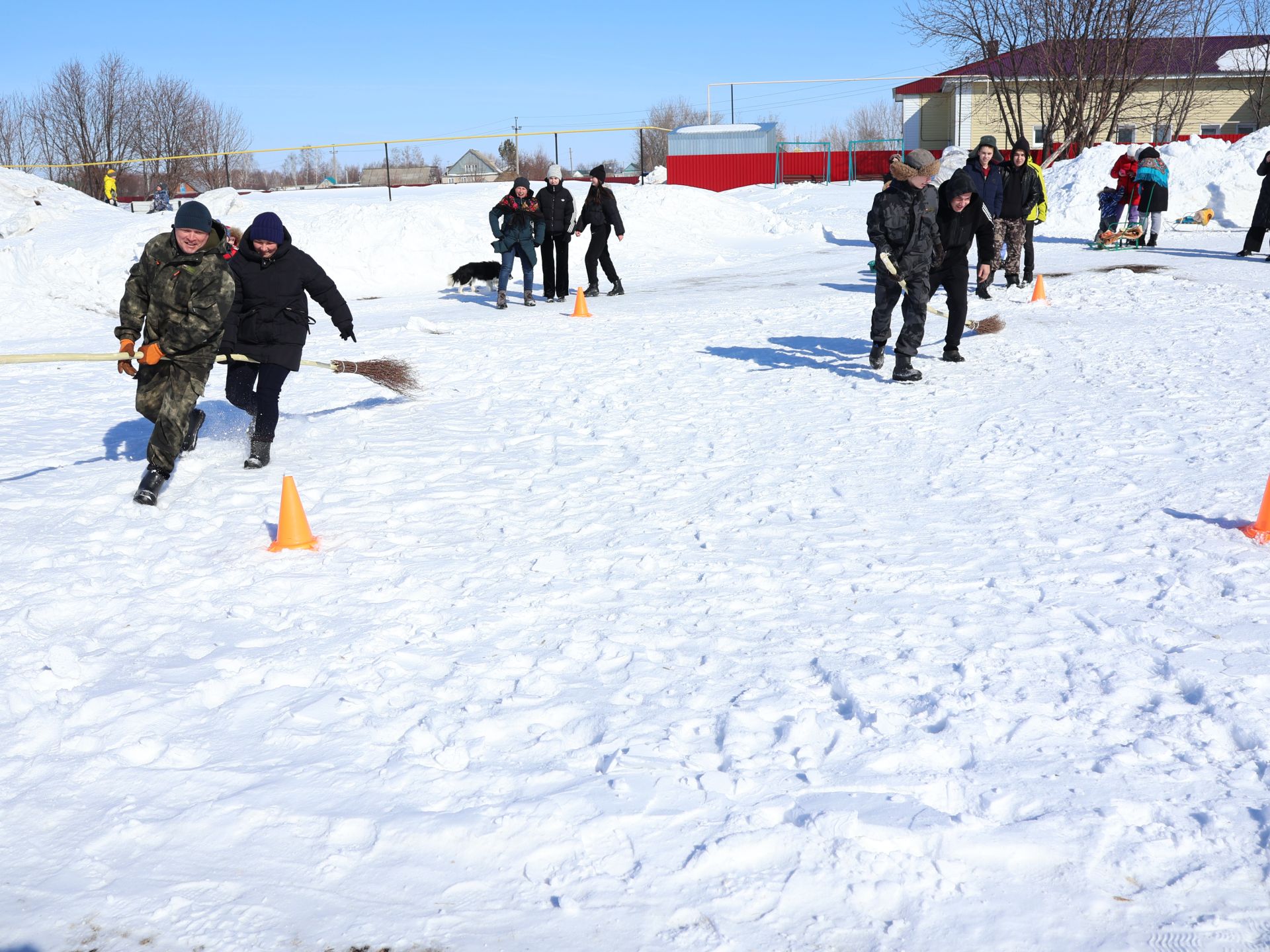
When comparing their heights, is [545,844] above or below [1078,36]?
below

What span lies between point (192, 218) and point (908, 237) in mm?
5277

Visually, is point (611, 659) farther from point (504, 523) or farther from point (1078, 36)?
point (1078, 36)

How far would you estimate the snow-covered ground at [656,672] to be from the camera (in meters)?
2.58

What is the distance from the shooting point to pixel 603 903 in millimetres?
2561

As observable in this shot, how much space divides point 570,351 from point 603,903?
811cm

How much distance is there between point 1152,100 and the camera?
44.4m

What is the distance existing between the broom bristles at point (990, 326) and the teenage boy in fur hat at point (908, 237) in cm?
238

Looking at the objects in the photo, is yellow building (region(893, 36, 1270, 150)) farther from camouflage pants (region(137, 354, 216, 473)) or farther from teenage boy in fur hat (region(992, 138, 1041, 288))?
camouflage pants (region(137, 354, 216, 473))

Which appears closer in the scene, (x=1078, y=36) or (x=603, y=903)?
(x=603, y=903)

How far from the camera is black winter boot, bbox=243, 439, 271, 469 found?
6.37 meters

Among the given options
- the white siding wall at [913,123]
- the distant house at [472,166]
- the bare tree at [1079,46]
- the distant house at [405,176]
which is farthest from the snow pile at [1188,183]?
the distant house at [472,166]

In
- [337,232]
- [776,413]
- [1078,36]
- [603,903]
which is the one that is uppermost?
[1078,36]

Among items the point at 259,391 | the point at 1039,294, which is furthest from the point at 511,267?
the point at 259,391

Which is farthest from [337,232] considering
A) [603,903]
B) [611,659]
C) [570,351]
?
[603,903]
